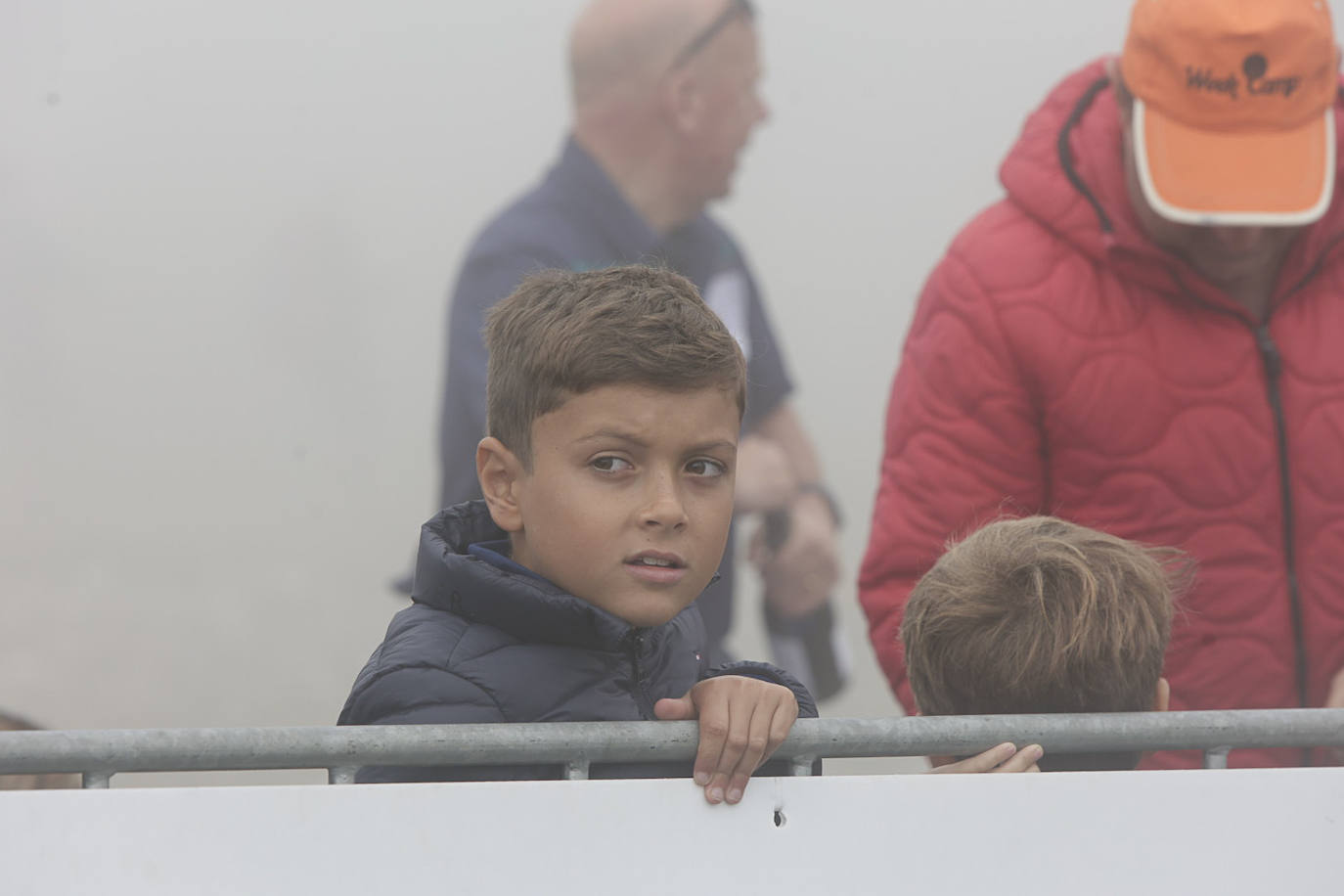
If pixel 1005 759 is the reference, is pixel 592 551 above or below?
above

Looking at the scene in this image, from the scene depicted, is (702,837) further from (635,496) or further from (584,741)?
(635,496)

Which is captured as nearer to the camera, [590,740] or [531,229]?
[590,740]

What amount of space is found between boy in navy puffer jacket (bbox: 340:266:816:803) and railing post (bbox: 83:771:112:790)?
0.20 meters

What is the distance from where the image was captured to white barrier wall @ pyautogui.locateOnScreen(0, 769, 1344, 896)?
3.75 feet

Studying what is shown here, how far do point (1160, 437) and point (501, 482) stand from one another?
1300 mm

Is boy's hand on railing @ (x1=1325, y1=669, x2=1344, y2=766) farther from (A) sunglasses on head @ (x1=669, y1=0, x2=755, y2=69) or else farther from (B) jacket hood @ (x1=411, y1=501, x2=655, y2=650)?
(A) sunglasses on head @ (x1=669, y1=0, x2=755, y2=69)

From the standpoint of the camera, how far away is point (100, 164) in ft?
8.32

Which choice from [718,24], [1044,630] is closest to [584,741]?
[1044,630]

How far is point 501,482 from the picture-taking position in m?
1.38

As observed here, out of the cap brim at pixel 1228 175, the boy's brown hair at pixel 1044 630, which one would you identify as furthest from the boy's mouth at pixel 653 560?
the cap brim at pixel 1228 175

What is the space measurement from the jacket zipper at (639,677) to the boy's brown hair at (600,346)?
0.57 ft

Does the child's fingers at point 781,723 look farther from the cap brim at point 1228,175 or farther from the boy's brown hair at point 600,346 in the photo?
the cap brim at point 1228,175

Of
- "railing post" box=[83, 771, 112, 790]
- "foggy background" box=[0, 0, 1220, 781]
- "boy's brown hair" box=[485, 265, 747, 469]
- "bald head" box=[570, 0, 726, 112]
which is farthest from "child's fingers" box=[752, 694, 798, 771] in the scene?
"bald head" box=[570, 0, 726, 112]

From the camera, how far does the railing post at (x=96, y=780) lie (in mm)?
1149
